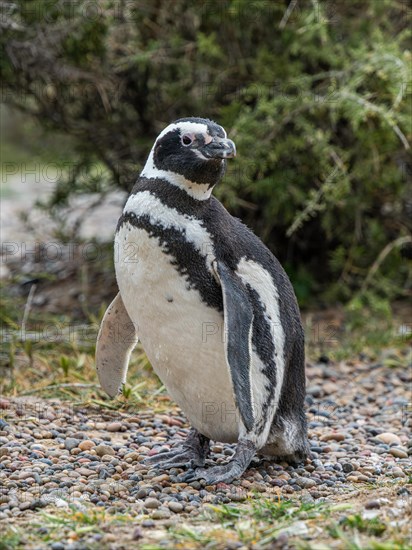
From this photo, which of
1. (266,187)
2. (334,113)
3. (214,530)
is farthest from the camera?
(266,187)

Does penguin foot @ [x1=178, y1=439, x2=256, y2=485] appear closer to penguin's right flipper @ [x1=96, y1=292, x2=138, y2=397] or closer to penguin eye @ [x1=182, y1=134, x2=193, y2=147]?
penguin's right flipper @ [x1=96, y1=292, x2=138, y2=397]

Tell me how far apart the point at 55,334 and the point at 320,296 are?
2.35 metres

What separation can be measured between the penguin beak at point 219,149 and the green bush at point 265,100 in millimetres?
2499

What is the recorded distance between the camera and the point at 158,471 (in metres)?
3.63

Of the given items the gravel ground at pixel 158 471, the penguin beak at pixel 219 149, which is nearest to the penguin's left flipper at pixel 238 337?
the gravel ground at pixel 158 471

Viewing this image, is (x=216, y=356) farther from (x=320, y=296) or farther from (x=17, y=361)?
(x=320, y=296)

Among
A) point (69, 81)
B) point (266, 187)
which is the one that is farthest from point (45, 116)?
point (266, 187)

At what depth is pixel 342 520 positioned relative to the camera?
9.24 ft

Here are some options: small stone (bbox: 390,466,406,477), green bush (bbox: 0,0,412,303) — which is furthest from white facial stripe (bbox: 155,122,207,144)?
green bush (bbox: 0,0,412,303)

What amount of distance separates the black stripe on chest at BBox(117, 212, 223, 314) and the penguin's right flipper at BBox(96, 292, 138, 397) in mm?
546

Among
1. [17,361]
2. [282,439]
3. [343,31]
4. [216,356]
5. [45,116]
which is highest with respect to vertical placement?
[343,31]

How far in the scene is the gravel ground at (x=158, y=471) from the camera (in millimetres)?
3178

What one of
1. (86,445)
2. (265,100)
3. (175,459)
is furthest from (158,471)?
(265,100)

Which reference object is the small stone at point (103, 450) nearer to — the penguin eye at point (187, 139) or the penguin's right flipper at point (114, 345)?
the penguin's right flipper at point (114, 345)
